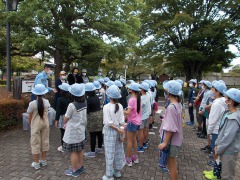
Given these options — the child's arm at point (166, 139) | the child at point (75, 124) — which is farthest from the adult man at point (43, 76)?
the child's arm at point (166, 139)

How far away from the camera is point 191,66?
20.9 meters

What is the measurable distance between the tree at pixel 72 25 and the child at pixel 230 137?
6.01 meters

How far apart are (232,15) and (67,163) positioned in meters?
19.5

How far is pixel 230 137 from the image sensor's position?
2834 mm

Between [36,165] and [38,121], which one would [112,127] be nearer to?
[38,121]

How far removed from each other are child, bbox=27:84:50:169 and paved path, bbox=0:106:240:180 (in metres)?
0.31

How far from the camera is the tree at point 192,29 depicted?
56.5 ft

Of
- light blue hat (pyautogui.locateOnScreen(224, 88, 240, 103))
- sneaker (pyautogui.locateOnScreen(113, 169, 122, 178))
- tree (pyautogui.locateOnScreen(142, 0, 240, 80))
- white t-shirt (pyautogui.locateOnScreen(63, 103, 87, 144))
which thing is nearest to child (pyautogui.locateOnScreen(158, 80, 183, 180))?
light blue hat (pyautogui.locateOnScreen(224, 88, 240, 103))

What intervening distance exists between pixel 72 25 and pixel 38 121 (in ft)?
22.4

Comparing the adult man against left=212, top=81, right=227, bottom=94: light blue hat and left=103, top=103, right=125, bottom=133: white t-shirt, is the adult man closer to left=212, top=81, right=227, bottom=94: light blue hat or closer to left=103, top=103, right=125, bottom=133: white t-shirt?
left=103, top=103, right=125, bottom=133: white t-shirt

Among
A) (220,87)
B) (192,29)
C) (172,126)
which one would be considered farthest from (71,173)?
(192,29)

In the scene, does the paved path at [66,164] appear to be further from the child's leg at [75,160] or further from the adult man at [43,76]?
the adult man at [43,76]

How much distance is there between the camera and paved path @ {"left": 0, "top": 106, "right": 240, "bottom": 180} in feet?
12.3

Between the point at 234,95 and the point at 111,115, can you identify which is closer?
the point at 234,95
